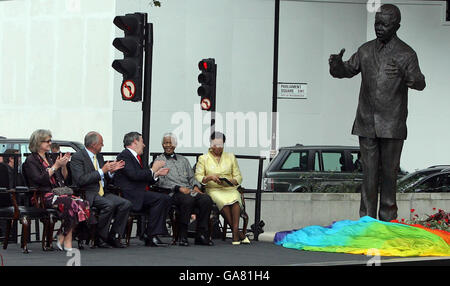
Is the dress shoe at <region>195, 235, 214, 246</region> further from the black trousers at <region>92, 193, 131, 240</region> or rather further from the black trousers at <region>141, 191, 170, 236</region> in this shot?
the black trousers at <region>92, 193, 131, 240</region>

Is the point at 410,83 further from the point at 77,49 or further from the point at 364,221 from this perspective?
the point at 77,49

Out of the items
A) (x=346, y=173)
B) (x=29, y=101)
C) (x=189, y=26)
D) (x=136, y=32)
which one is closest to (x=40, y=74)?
(x=29, y=101)

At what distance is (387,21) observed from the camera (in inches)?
516

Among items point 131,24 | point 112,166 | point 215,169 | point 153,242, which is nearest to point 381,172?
point 215,169

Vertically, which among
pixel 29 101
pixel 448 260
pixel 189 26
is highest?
pixel 189 26

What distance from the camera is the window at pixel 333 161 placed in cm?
2162

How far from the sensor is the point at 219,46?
2750 centimetres

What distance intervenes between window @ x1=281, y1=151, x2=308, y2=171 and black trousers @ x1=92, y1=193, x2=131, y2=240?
8.74 metres

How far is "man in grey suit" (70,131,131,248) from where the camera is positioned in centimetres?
1305

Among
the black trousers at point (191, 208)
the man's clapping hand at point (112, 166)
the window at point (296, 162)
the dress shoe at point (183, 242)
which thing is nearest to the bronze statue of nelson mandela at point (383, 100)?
the black trousers at point (191, 208)

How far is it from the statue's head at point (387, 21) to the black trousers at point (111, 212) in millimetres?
3707

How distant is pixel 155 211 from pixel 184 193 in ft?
2.06

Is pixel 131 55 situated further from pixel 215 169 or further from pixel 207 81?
pixel 207 81
